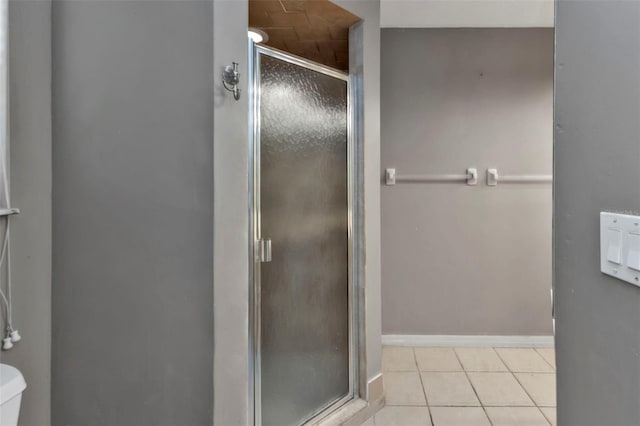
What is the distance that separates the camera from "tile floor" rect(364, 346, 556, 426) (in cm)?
178

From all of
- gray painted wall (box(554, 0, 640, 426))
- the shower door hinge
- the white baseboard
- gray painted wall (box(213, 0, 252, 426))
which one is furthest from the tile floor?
gray painted wall (box(554, 0, 640, 426))

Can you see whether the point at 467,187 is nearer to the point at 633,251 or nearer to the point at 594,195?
the point at 594,195

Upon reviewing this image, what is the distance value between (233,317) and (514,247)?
218cm

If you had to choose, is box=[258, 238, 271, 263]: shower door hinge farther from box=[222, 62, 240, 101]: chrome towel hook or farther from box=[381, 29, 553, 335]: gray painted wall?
box=[381, 29, 553, 335]: gray painted wall

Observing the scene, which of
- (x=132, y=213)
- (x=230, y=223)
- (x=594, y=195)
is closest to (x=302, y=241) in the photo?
(x=230, y=223)

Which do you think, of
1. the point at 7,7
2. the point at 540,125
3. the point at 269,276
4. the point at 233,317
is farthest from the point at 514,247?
the point at 7,7

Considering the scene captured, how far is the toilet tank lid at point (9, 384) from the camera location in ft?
2.87

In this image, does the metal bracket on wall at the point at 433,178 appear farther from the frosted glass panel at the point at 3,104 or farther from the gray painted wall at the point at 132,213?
the frosted glass panel at the point at 3,104

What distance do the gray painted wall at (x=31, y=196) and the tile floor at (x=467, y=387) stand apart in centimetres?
139

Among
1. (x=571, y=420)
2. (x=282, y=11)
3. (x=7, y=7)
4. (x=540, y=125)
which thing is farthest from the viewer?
(x=540, y=125)

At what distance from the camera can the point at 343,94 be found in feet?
5.95

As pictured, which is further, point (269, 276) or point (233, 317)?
point (269, 276)

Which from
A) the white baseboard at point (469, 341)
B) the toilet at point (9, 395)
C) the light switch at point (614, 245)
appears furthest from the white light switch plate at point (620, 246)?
the white baseboard at point (469, 341)

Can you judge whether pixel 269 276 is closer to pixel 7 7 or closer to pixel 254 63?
pixel 254 63
